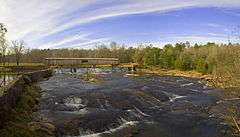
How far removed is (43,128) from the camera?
30188mm

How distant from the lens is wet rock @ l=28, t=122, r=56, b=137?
29.3 meters

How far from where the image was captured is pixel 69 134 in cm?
3017

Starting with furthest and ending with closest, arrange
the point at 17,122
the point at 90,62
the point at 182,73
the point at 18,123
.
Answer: the point at 90,62 → the point at 182,73 → the point at 17,122 → the point at 18,123

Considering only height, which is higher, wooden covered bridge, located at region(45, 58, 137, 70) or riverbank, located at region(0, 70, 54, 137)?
wooden covered bridge, located at region(45, 58, 137, 70)

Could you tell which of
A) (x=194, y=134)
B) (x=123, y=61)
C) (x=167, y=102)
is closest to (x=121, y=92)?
(x=167, y=102)

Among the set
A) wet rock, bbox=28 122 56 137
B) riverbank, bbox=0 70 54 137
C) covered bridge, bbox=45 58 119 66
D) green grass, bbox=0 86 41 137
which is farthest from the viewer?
covered bridge, bbox=45 58 119 66

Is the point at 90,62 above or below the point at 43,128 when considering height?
above

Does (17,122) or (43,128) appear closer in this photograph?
(17,122)

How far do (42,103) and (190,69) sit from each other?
288 feet

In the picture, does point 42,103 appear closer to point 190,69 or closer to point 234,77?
point 234,77

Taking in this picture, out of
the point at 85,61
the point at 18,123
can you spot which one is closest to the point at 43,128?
the point at 18,123

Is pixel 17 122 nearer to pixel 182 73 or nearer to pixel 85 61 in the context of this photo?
pixel 182 73

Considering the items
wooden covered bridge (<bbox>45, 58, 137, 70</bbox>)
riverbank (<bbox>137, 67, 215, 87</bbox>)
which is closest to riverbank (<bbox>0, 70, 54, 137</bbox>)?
riverbank (<bbox>137, 67, 215, 87</bbox>)

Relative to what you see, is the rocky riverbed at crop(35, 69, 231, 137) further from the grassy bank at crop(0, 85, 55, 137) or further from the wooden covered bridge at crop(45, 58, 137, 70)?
the wooden covered bridge at crop(45, 58, 137, 70)
